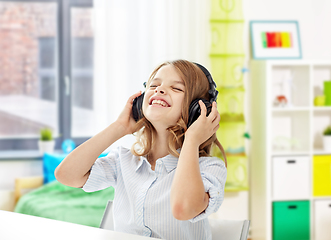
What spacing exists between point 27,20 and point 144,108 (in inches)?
96.7

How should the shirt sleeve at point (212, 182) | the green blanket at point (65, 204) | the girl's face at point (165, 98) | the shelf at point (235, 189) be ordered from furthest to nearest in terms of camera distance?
1. the shelf at point (235, 189)
2. the green blanket at point (65, 204)
3. the girl's face at point (165, 98)
4. the shirt sleeve at point (212, 182)

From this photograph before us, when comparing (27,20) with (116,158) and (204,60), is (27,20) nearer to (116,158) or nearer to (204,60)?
(204,60)

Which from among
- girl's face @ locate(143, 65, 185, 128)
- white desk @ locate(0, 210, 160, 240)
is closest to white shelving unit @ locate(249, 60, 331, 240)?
girl's face @ locate(143, 65, 185, 128)

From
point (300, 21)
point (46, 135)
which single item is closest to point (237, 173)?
point (300, 21)

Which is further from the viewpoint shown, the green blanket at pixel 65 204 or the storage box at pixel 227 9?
the storage box at pixel 227 9

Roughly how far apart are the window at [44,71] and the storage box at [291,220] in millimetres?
1647

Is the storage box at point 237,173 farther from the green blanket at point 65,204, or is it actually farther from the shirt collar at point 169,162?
the shirt collar at point 169,162

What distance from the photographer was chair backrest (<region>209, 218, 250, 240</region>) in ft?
3.31

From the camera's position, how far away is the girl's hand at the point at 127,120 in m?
1.16

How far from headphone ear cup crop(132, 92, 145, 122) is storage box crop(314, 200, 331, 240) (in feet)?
6.90

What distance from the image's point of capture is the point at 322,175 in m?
2.76

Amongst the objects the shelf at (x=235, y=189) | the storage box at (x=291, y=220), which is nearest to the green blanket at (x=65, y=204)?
the shelf at (x=235, y=189)

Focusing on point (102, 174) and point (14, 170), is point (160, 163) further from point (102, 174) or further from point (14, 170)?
point (14, 170)

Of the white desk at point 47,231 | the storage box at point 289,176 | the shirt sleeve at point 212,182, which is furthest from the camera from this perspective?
the storage box at point 289,176
